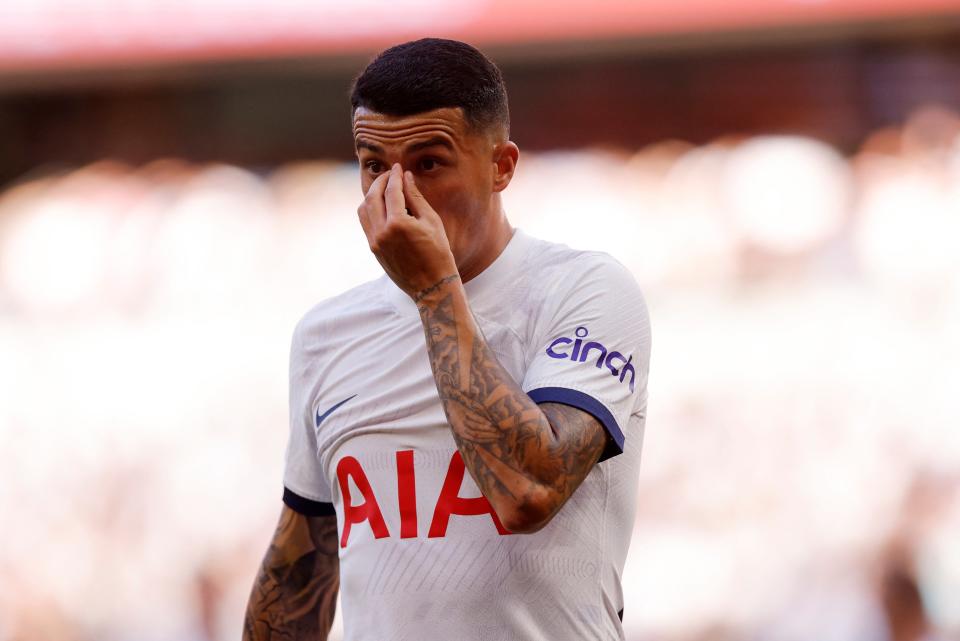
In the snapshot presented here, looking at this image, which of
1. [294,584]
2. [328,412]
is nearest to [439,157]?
[328,412]

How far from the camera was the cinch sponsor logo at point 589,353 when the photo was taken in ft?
7.55

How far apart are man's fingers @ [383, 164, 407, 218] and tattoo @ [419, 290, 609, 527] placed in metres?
0.16

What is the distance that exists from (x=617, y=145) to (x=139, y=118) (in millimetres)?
2677

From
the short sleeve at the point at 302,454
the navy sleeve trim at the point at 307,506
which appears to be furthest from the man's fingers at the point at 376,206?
the navy sleeve trim at the point at 307,506

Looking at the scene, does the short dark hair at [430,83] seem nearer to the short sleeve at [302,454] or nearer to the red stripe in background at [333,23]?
the short sleeve at [302,454]

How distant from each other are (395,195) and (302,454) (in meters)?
0.64

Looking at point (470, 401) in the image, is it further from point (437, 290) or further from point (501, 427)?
point (437, 290)

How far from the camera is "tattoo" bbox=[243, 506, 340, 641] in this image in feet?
8.93

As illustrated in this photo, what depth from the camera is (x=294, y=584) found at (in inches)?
107

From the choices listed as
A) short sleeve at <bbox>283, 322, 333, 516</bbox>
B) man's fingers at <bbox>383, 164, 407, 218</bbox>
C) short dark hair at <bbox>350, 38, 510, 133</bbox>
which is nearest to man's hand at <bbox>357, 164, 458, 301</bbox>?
man's fingers at <bbox>383, 164, 407, 218</bbox>

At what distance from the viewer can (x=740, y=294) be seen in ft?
21.9

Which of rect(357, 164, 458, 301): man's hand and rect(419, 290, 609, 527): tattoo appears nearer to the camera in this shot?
rect(419, 290, 609, 527): tattoo

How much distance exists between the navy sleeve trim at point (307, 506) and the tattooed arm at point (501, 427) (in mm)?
593

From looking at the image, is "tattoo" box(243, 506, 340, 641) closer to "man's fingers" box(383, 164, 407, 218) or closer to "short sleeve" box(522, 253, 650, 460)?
"short sleeve" box(522, 253, 650, 460)
